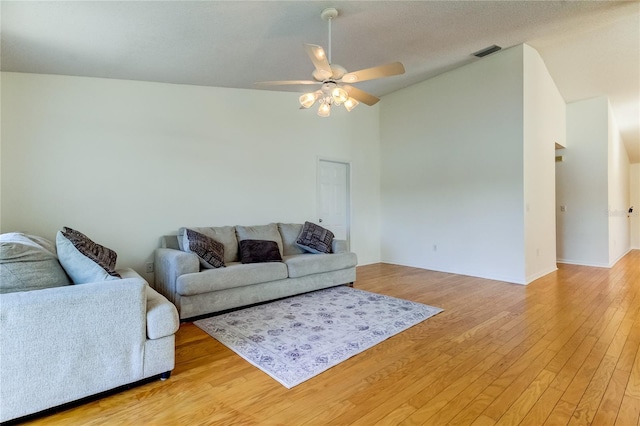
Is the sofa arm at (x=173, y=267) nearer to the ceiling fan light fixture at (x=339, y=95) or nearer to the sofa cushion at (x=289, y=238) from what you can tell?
the sofa cushion at (x=289, y=238)

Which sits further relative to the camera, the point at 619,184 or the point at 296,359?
the point at 619,184

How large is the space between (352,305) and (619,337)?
2.34 metres

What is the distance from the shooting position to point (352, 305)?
3.44m

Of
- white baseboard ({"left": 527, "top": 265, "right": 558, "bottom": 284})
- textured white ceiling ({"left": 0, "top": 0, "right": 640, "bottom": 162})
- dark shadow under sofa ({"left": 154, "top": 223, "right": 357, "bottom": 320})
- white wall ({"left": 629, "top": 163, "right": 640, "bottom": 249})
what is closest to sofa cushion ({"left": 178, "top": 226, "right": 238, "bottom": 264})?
dark shadow under sofa ({"left": 154, "top": 223, "right": 357, "bottom": 320})

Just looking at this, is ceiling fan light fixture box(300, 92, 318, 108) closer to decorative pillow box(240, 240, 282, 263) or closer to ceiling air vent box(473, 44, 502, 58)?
decorative pillow box(240, 240, 282, 263)

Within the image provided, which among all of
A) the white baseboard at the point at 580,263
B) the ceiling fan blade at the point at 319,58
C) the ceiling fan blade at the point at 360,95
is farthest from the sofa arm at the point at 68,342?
the white baseboard at the point at 580,263

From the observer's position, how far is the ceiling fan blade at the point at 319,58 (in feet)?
7.61

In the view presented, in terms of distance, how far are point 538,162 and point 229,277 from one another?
480cm

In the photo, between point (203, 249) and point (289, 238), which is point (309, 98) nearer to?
point (203, 249)

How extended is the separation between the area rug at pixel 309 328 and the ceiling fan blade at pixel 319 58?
7.52 feet

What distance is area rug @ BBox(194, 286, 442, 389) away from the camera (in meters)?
2.20

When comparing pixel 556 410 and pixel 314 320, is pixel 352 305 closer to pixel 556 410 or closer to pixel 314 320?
pixel 314 320

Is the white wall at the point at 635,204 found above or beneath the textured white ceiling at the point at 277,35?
beneath

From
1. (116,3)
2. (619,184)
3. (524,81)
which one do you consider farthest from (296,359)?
(619,184)
